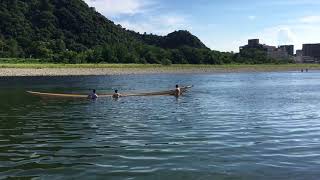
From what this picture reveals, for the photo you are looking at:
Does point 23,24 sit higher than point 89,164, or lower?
A: higher

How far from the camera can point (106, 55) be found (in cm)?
17888

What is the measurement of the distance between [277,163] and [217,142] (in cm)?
457

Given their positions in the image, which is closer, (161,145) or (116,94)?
(161,145)

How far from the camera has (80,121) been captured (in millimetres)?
28781

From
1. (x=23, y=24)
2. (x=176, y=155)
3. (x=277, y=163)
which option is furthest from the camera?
(x=23, y=24)

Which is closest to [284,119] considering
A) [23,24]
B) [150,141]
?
[150,141]

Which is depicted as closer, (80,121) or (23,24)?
(80,121)

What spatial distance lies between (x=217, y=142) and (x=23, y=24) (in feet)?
616

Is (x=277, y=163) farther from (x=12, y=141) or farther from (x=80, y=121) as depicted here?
(x=80, y=121)

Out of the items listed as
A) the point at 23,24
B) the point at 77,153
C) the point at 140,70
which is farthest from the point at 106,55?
the point at 77,153

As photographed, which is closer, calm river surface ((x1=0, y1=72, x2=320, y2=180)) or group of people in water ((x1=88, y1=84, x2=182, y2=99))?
calm river surface ((x1=0, y1=72, x2=320, y2=180))

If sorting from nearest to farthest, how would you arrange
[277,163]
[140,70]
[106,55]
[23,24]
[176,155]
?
[277,163] < [176,155] < [140,70] < [106,55] < [23,24]

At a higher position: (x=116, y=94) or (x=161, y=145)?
(x=161, y=145)

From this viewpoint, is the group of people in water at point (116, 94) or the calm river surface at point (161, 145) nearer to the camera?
the calm river surface at point (161, 145)
